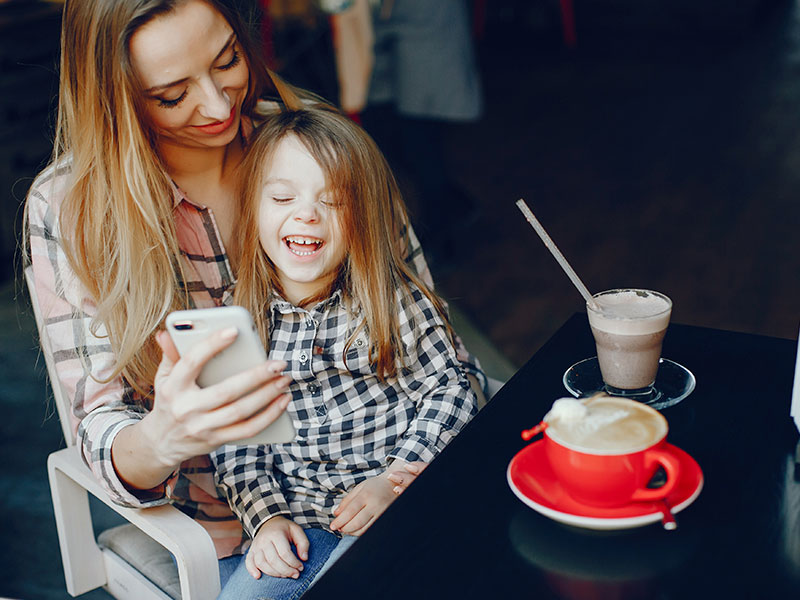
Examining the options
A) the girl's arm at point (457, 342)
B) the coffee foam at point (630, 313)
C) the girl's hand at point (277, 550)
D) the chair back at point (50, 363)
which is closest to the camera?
the coffee foam at point (630, 313)

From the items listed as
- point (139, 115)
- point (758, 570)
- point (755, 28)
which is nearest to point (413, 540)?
point (758, 570)

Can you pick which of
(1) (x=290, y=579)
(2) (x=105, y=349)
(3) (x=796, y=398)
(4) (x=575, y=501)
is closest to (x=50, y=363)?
(2) (x=105, y=349)

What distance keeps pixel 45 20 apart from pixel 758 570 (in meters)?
3.31

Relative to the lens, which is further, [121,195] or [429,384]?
[429,384]

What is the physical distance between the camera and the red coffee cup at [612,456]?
0.82 metres

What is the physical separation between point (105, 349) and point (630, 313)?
723 mm

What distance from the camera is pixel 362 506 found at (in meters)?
1.23

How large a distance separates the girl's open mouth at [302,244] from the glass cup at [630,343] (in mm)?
424


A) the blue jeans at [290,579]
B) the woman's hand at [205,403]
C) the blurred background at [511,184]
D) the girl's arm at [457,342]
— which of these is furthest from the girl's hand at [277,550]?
the blurred background at [511,184]

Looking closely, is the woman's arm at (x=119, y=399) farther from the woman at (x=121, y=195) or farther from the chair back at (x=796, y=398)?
the chair back at (x=796, y=398)

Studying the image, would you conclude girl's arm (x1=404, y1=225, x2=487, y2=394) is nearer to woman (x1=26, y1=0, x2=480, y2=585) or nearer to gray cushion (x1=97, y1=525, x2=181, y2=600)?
woman (x1=26, y1=0, x2=480, y2=585)

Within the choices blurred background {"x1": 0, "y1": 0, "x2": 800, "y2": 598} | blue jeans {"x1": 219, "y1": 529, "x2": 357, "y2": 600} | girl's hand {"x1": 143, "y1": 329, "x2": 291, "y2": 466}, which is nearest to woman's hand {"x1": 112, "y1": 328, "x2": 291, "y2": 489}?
girl's hand {"x1": 143, "y1": 329, "x2": 291, "y2": 466}

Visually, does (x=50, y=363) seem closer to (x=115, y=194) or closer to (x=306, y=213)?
(x=115, y=194)

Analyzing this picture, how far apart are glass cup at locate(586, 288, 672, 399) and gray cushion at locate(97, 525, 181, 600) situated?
0.70m
